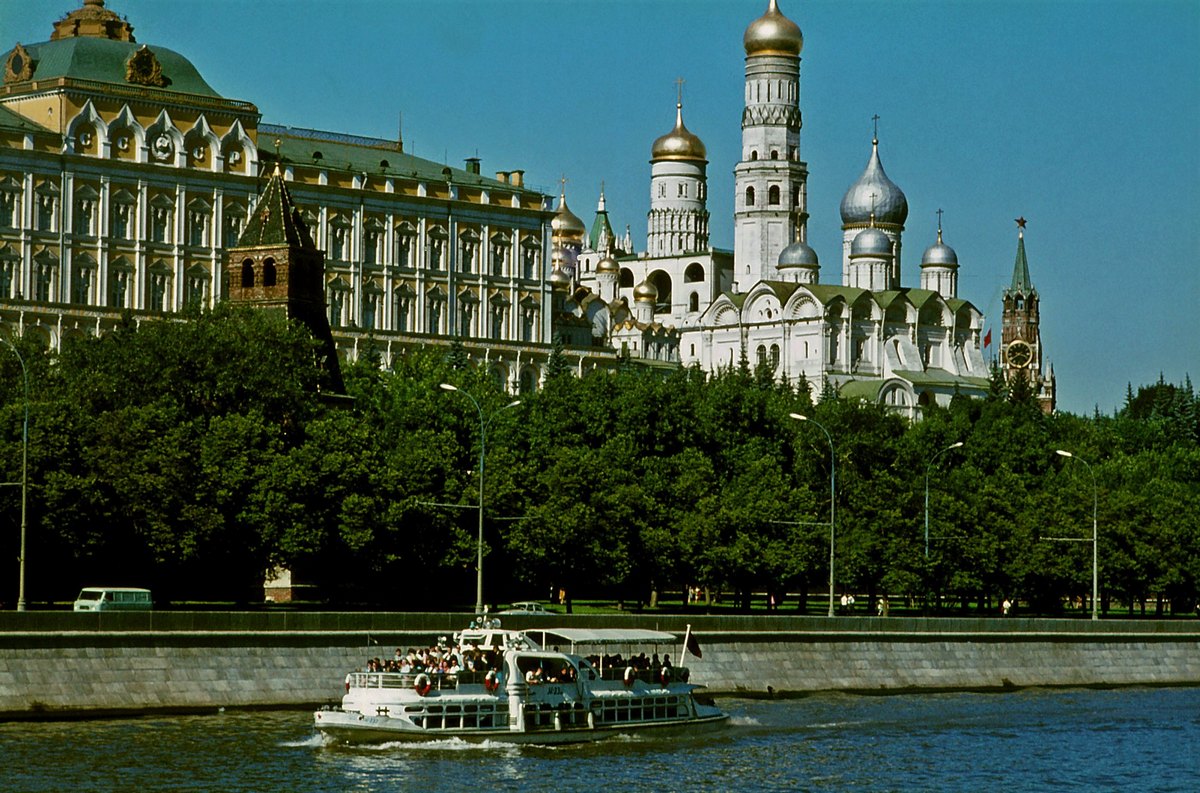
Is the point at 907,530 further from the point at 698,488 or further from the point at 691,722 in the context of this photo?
Result: the point at 691,722

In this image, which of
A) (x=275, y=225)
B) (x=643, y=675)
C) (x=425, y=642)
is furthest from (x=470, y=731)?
(x=275, y=225)

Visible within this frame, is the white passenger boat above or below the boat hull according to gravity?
above

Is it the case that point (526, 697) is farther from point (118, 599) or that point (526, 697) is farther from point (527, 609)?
point (118, 599)

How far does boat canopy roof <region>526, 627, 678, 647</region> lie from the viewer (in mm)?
72500

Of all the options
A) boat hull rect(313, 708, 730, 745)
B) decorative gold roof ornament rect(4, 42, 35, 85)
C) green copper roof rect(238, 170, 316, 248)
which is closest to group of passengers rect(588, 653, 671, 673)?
boat hull rect(313, 708, 730, 745)

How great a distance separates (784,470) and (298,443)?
36546 millimetres

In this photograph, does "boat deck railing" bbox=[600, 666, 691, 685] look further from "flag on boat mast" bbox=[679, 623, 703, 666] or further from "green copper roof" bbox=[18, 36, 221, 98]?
"green copper roof" bbox=[18, 36, 221, 98]

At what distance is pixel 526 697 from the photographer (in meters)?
70.7

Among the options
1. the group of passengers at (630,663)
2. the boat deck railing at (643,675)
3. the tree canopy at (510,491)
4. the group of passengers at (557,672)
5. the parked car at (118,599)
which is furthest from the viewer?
the tree canopy at (510,491)

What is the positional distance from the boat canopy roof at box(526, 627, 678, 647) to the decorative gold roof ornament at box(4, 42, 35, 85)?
11925 centimetres

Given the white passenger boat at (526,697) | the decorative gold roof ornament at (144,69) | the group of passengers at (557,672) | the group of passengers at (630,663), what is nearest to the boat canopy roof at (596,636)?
the white passenger boat at (526,697)

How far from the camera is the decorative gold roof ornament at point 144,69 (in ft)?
598

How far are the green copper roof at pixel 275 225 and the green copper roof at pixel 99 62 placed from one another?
204 feet

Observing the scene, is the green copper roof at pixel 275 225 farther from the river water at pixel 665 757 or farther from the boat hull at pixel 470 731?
the boat hull at pixel 470 731
